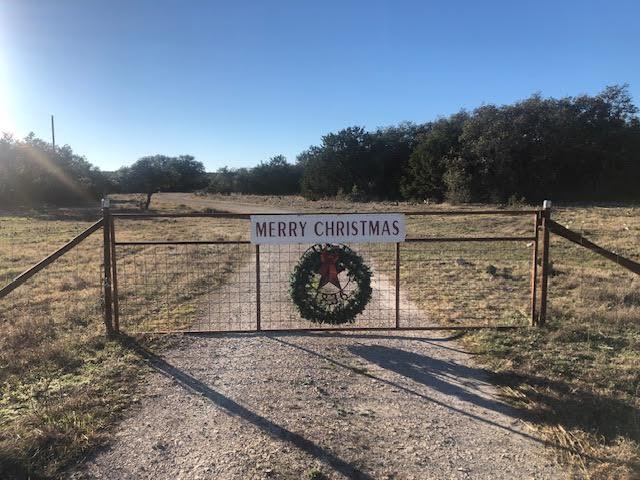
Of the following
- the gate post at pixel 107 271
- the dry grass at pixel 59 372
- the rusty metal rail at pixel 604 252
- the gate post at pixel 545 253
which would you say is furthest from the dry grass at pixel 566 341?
the gate post at pixel 107 271

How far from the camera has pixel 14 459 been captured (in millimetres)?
3367

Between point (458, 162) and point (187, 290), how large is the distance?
94.9 ft

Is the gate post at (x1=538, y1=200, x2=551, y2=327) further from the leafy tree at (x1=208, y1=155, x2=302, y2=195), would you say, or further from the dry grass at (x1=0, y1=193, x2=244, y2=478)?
the leafy tree at (x1=208, y1=155, x2=302, y2=195)

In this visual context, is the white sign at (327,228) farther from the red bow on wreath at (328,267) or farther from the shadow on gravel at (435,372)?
the shadow on gravel at (435,372)

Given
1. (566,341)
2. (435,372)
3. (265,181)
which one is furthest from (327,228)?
(265,181)

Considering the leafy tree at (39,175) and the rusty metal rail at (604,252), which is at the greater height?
the leafy tree at (39,175)

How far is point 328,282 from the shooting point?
6.22m

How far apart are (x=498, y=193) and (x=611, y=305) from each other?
27281 mm

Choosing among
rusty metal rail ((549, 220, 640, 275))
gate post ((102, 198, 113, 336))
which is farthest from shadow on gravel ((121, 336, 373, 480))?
rusty metal rail ((549, 220, 640, 275))

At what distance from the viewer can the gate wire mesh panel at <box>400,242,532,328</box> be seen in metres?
7.15

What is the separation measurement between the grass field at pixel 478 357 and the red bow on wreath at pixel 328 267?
183 centimetres

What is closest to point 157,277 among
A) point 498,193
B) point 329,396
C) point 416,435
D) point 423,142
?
point 329,396

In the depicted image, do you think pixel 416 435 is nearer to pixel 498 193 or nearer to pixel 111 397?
pixel 111 397

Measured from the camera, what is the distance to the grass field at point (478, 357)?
3658mm
